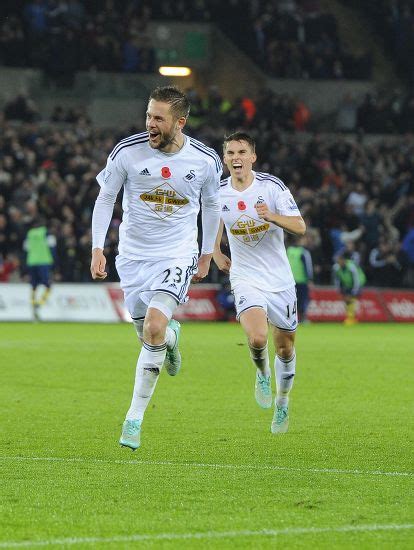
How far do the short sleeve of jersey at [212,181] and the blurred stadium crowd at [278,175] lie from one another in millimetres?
18022

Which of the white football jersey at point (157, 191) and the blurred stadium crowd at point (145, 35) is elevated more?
the white football jersey at point (157, 191)

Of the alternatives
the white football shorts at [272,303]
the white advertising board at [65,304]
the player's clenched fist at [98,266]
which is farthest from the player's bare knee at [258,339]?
the white advertising board at [65,304]

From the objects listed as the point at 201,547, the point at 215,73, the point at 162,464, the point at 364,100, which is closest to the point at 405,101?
the point at 364,100

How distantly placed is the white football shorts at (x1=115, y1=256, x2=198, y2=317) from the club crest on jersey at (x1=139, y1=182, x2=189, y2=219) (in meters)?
0.35

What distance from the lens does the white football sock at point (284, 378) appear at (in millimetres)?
10359

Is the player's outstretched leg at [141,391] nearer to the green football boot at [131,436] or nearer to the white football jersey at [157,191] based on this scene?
the green football boot at [131,436]

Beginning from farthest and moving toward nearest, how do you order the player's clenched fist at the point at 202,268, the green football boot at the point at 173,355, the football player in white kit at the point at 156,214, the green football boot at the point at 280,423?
1. the green football boot at the point at 280,423
2. the green football boot at the point at 173,355
3. the player's clenched fist at the point at 202,268
4. the football player in white kit at the point at 156,214

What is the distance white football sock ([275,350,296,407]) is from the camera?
10.4 meters

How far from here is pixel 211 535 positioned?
6125mm

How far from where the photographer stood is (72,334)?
23.3 metres

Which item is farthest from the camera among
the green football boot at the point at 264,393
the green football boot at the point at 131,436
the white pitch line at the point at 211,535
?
the green football boot at the point at 264,393

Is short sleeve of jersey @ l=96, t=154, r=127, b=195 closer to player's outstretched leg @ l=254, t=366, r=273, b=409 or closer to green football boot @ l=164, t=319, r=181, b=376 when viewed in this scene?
green football boot @ l=164, t=319, r=181, b=376

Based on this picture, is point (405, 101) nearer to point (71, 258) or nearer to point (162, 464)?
point (71, 258)

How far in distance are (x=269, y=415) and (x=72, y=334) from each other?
1213 centimetres
